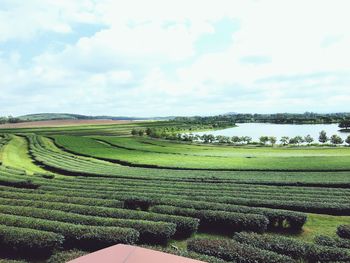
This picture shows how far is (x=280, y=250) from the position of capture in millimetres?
12688

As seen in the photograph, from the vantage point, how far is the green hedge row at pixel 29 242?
13.0 metres

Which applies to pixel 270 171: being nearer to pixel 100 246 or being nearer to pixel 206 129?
pixel 100 246

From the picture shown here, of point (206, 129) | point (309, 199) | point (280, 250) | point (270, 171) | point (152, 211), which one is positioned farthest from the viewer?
point (206, 129)

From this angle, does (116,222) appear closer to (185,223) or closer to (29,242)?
(185,223)

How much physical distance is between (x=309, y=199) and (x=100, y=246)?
1475cm

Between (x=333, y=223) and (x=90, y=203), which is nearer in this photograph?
(x=333, y=223)

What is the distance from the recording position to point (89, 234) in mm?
13602

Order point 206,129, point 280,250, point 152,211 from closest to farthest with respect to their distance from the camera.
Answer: point 280,250, point 152,211, point 206,129

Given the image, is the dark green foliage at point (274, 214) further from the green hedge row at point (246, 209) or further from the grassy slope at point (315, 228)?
the grassy slope at point (315, 228)

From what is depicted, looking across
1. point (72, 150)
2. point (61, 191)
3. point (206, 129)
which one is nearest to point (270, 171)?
point (61, 191)

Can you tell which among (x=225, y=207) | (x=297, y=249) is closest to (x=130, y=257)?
(x=297, y=249)

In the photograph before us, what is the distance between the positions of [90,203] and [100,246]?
7.08m

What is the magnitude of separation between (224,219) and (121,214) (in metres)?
5.31

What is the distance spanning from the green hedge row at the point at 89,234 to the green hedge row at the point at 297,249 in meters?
4.68
